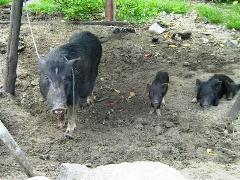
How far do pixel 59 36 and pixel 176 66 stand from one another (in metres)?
2.68

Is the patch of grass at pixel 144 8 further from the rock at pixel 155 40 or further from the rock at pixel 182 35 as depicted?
the rock at pixel 155 40

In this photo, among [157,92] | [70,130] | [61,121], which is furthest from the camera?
[157,92]

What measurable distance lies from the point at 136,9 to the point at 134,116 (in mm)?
5480

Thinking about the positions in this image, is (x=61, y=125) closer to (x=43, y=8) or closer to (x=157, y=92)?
(x=157, y=92)

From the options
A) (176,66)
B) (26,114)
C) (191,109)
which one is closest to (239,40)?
(176,66)

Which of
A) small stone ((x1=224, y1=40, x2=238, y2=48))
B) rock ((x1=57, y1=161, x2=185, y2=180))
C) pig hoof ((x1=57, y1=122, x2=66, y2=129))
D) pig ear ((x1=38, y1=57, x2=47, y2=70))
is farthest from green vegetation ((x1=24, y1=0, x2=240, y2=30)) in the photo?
rock ((x1=57, y1=161, x2=185, y2=180))

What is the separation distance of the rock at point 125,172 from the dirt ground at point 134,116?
4.02 ft

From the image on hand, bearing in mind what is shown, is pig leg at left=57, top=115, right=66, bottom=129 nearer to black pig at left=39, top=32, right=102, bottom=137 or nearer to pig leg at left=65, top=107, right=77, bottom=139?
black pig at left=39, top=32, right=102, bottom=137

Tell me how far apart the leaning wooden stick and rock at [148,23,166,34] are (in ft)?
21.7

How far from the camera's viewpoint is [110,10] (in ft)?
40.5

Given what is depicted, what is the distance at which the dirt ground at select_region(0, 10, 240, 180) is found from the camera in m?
7.14

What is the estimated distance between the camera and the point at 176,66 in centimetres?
1044

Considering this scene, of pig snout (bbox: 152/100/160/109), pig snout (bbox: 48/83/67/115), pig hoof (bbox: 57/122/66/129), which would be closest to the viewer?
pig snout (bbox: 48/83/67/115)

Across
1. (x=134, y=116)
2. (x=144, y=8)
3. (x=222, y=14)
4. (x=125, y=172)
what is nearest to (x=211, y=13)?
(x=222, y=14)
